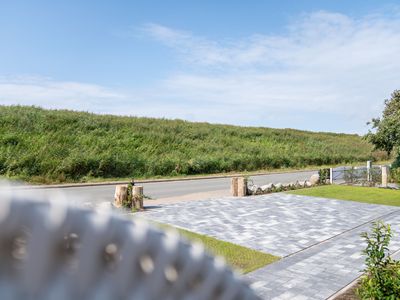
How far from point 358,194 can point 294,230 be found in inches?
362

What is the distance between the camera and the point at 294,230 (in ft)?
32.9

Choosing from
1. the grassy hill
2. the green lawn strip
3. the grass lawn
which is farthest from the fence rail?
the green lawn strip

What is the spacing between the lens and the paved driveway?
620cm

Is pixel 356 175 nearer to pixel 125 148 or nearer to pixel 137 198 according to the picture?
pixel 137 198

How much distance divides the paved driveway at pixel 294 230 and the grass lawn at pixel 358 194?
1.25m

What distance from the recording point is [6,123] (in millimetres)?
25547

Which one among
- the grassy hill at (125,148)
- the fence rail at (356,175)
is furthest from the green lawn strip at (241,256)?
the fence rail at (356,175)

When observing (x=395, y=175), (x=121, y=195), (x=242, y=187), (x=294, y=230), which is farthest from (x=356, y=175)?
(x=121, y=195)

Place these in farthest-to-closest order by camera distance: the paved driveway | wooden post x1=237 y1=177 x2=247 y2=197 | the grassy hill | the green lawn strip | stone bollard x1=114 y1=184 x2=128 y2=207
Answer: the grassy hill, wooden post x1=237 y1=177 x2=247 y2=197, stone bollard x1=114 y1=184 x2=128 y2=207, the green lawn strip, the paved driveway

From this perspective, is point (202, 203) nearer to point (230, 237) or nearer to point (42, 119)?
point (230, 237)

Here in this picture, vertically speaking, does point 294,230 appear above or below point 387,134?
below

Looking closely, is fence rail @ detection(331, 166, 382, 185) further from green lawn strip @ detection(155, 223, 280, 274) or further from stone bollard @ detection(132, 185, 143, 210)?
green lawn strip @ detection(155, 223, 280, 274)

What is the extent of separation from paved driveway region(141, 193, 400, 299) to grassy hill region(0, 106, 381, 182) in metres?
11.0

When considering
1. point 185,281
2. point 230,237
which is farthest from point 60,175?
point 185,281
